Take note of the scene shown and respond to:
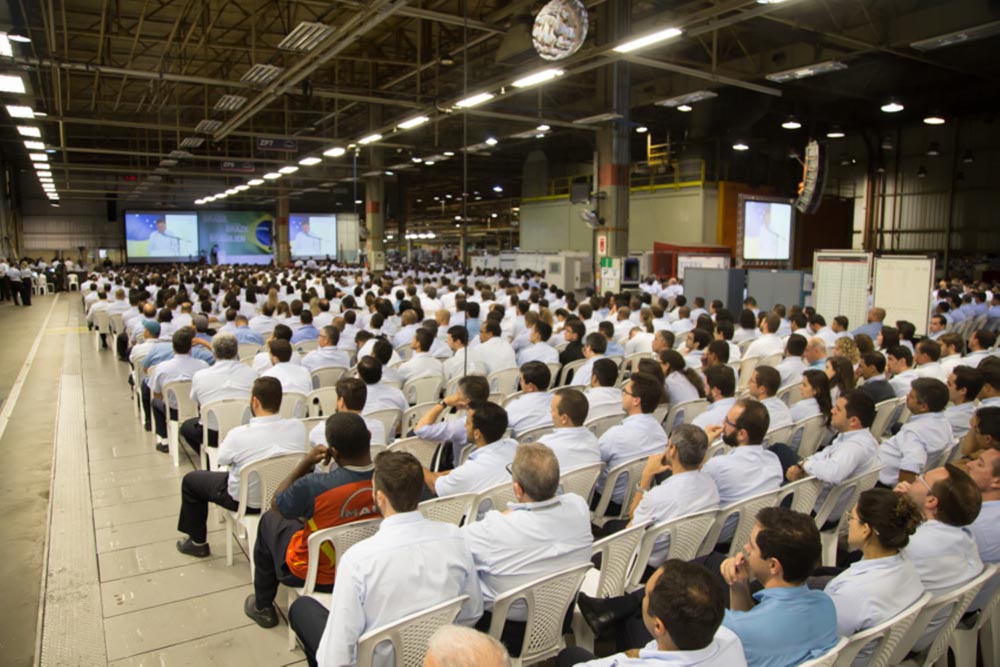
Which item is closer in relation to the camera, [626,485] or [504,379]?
[626,485]

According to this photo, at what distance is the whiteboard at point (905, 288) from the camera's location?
396 inches

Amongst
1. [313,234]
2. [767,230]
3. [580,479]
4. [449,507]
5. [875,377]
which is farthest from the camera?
[313,234]

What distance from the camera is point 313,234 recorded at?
1512 inches

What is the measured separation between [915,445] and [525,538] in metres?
2.77

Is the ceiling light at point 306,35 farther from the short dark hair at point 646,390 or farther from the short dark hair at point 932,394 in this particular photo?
the short dark hair at point 932,394

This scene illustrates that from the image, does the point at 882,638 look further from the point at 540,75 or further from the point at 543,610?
the point at 540,75

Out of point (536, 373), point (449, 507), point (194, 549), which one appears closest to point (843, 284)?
point (536, 373)

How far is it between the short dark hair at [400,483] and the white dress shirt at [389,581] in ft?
0.19

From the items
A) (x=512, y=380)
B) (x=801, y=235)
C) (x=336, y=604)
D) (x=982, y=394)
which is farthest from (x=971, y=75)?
(x=336, y=604)

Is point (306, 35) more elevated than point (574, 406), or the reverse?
point (306, 35)

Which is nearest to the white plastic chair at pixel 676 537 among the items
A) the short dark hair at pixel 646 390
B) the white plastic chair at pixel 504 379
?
the short dark hair at pixel 646 390

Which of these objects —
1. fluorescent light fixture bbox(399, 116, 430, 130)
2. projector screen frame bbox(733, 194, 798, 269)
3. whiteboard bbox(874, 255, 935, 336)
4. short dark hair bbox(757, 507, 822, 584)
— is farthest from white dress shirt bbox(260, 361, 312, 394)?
projector screen frame bbox(733, 194, 798, 269)

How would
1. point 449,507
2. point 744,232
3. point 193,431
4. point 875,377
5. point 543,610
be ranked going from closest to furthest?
point 543,610 → point 449,507 → point 193,431 → point 875,377 → point 744,232

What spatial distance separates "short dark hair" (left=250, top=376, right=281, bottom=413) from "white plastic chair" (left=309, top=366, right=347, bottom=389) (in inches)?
103
